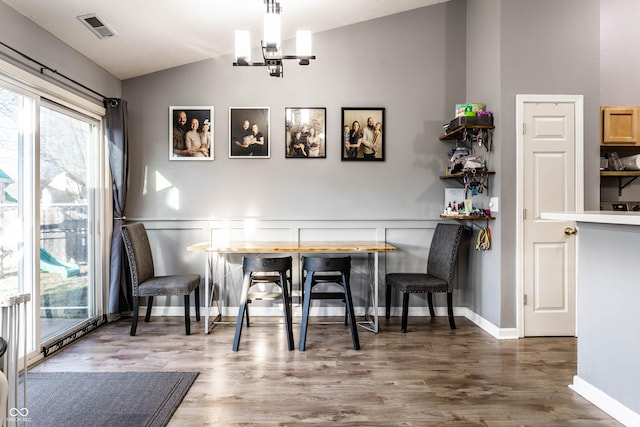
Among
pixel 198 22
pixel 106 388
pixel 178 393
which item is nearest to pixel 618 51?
pixel 198 22

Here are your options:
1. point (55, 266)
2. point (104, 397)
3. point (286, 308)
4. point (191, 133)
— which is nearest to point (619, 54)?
point (286, 308)

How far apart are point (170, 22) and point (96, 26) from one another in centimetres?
56

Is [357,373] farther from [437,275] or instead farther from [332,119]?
[332,119]

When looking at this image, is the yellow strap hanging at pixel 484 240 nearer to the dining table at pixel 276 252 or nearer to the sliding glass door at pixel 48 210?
the dining table at pixel 276 252

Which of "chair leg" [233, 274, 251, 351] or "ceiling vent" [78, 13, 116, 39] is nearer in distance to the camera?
"ceiling vent" [78, 13, 116, 39]

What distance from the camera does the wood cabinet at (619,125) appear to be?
3479 millimetres

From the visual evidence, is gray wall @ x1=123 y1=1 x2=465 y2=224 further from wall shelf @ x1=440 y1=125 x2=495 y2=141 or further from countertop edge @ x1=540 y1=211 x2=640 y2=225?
countertop edge @ x1=540 y1=211 x2=640 y2=225

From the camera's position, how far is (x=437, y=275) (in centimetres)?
374

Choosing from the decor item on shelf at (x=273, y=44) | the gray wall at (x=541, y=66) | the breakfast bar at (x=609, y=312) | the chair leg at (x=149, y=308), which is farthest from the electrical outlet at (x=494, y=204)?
the chair leg at (x=149, y=308)

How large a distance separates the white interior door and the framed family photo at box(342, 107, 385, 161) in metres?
1.33

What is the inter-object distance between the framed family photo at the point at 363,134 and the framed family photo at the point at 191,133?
1.40 meters

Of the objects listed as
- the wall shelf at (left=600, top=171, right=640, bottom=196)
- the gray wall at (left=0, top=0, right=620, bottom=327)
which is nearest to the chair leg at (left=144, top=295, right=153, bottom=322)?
the gray wall at (left=0, top=0, right=620, bottom=327)

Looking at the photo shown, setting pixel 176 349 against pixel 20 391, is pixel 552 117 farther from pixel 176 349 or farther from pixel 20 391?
pixel 20 391

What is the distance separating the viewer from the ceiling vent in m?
2.96
